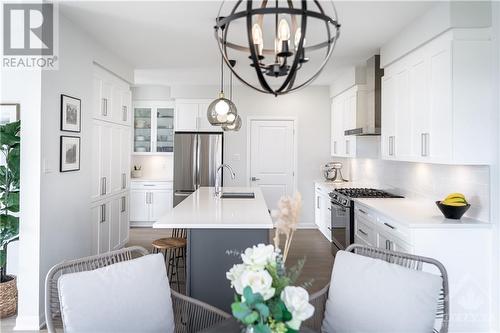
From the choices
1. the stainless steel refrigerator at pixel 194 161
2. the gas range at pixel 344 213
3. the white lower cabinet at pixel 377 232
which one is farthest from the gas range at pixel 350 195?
the stainless steel refrigerator at pixel 194 161

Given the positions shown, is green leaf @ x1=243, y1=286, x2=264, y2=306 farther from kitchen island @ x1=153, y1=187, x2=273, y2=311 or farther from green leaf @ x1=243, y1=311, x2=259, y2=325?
kitchen island @ x1=153, y1=187, x2=273, y2=311

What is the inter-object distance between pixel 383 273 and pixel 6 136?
9.76ft

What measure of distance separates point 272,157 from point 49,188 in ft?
14.0

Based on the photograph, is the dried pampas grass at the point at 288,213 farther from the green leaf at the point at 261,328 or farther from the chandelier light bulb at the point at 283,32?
the chandelier light bulb at the point at 283,32

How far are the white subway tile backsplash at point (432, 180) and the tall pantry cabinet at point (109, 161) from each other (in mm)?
3631

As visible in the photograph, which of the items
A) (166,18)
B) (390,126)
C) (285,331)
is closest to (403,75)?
(390,126)

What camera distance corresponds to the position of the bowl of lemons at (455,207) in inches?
107

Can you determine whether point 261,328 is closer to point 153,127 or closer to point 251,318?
point 251,318

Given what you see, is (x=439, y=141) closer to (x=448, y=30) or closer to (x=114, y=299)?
(x=448, y=30)

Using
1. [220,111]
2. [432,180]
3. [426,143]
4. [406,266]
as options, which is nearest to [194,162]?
[220,111]

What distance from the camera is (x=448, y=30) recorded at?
276 cm

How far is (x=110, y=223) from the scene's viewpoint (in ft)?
14.4

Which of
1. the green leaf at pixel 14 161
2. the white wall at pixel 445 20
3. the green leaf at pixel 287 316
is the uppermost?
the white wall at pixel 445 20

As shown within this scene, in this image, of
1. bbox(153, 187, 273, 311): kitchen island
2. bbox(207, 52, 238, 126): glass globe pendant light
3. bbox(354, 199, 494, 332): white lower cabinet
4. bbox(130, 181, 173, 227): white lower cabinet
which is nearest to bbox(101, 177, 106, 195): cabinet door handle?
bbox(207, 52, 238, 126): glass globe pendant light
